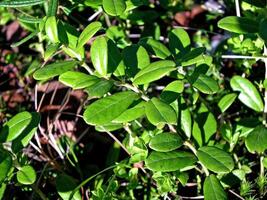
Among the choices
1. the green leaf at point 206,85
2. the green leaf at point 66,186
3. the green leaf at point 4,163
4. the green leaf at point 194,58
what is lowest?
the green leaf at point 66,186

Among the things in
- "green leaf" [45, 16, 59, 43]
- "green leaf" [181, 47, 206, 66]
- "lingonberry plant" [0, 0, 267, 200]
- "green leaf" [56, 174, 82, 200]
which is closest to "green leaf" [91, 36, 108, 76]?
"lingonberry plant" [0, 0, 267, 200]

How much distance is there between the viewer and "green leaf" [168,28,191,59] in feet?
4.94

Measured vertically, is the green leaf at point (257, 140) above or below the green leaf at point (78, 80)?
below

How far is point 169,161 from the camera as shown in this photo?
1.34m

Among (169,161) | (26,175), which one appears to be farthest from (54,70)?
(169,161)

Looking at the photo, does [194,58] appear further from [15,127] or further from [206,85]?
[15,127]

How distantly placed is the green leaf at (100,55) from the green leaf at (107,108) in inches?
3.3

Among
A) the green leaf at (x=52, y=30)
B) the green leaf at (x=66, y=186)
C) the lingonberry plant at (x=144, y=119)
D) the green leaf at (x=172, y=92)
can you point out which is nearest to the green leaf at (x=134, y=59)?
the lingonberry plant at (x=144, y=119)

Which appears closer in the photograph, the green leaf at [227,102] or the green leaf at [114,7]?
the green leaf at [114,7]

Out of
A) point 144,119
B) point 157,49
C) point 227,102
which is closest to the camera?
point 157,49

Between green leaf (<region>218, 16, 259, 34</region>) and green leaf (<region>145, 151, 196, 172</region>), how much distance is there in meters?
0.38

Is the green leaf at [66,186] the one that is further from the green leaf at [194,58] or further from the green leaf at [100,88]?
the green leaf at [194,58]

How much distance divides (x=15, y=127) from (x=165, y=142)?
0.43 metres

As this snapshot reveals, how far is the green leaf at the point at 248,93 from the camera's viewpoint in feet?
5.24
